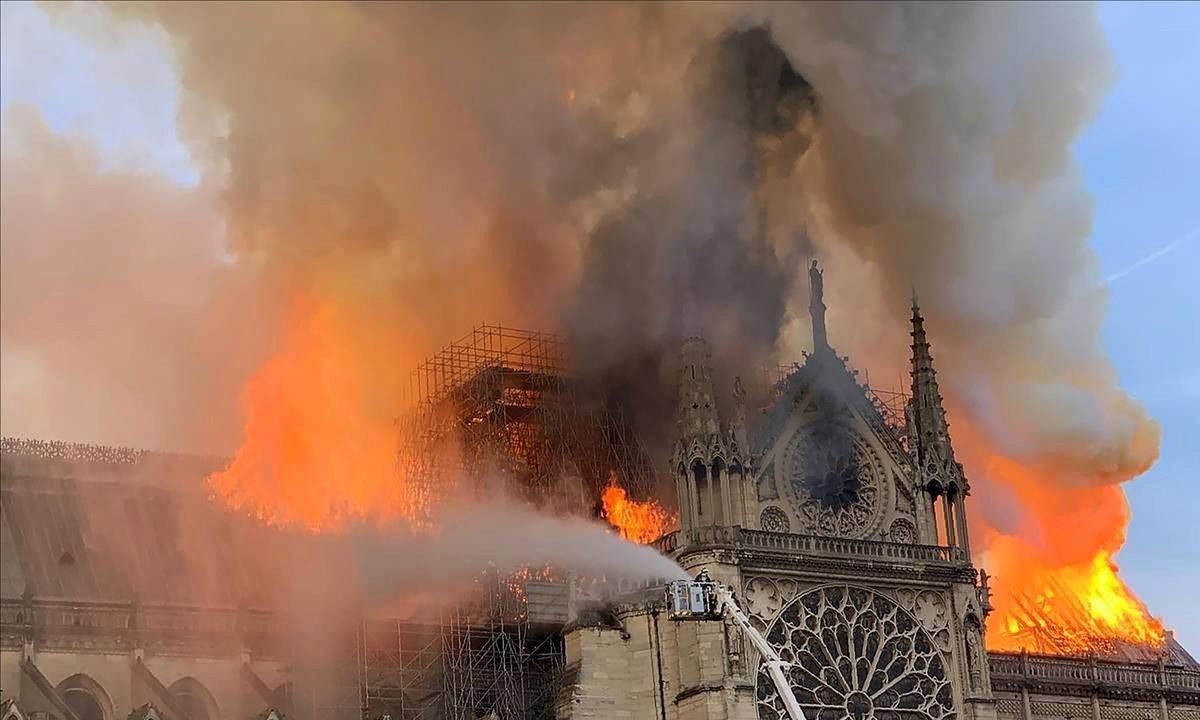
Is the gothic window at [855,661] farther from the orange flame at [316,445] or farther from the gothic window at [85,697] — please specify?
the gothic window at [85,697]

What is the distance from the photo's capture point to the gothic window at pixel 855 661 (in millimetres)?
56500

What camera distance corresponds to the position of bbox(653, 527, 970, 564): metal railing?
56625 mm

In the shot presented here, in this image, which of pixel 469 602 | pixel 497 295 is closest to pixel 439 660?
pixel 469 602

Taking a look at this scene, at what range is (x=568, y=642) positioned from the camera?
56.6m

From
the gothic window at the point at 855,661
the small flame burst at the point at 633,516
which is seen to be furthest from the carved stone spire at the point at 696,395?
the gothic window at the point at 855,661

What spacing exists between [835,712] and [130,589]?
19.6 meters

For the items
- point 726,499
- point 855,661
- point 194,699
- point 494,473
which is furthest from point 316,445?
point 855,661

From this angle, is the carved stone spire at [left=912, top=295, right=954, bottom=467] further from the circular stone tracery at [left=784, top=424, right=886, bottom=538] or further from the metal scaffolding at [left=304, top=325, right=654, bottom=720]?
the metal scaffolding at [left=304, top=325, right=654, bottom=720]

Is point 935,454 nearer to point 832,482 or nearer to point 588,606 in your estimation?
point 832,482

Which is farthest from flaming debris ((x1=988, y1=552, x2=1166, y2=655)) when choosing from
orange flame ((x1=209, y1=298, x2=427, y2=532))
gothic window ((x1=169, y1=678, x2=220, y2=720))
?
gothic window ((x1=169, y1=678, x2=220, y2=720))

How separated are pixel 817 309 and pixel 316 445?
50.8ft

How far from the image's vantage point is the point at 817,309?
62.4 m

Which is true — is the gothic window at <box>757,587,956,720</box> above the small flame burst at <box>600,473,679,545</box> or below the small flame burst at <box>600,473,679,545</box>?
below

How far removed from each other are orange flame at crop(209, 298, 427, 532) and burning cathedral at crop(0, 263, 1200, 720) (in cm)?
136
